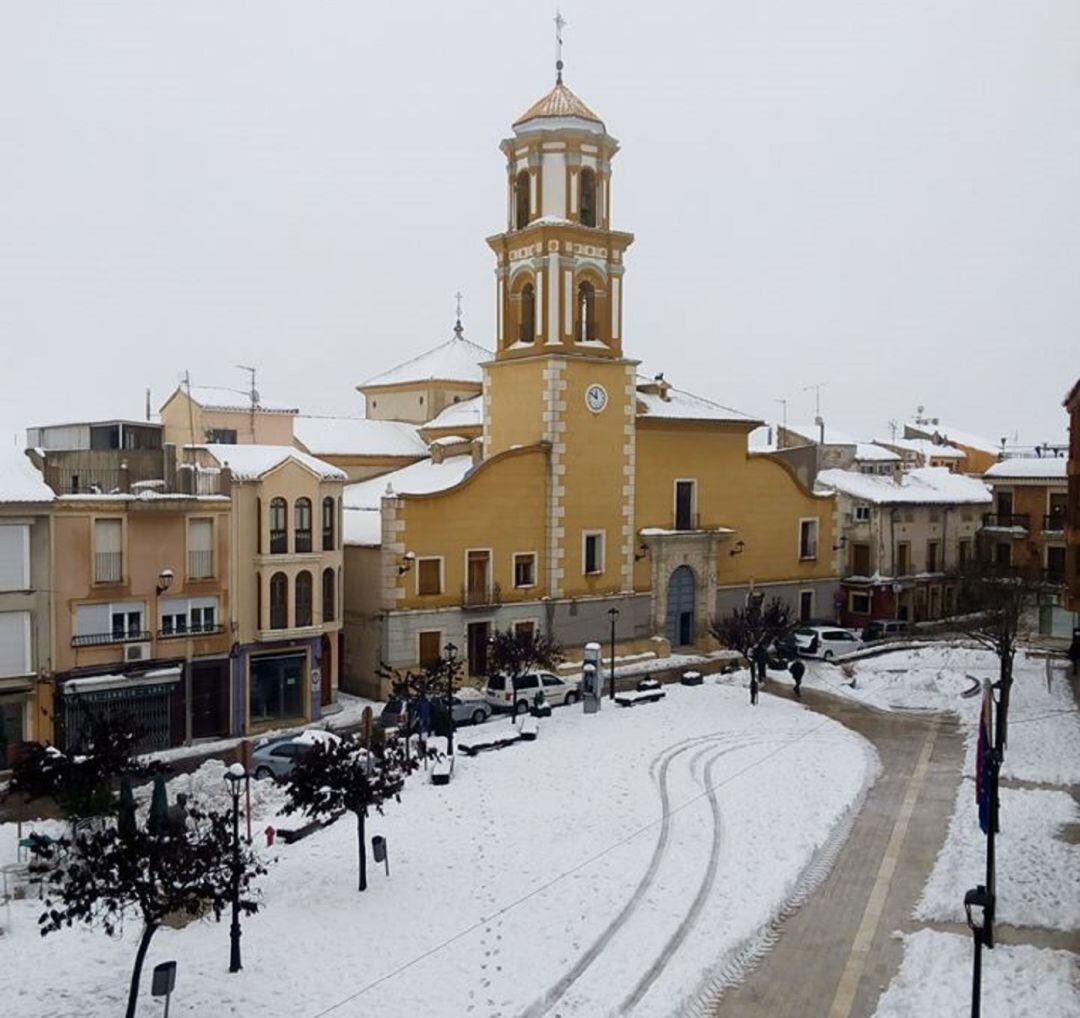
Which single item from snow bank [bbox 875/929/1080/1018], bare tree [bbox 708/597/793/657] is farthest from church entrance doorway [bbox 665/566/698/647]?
snow bank [bbox 875/929/1080/1018]

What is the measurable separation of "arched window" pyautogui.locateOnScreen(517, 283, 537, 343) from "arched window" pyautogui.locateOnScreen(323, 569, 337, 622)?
1433 cm

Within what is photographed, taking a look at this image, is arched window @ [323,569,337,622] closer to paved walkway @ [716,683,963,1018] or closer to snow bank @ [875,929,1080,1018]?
paved walkway @ [716,683,963,1018]

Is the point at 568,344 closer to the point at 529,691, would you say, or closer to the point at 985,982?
the point at 529,691

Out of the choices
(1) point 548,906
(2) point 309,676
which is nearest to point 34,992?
(1) point 548,906

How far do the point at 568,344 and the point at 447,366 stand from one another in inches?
504

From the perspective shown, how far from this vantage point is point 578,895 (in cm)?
1895

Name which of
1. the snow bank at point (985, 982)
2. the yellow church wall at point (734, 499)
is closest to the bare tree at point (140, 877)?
the snow bank at point (985, 982)

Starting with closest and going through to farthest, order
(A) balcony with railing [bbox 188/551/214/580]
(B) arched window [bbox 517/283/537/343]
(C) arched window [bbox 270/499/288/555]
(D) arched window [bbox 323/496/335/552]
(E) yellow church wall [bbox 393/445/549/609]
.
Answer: (A) balcony with railing [bbox 188/551/214/580], (C) arched window [bbox 270/499/288/555], (D) arched window [bbox 323/496/335/552], (E) yellow church wall [bbox 393/445/549/609], (B) arched window [bbox 517/283/537/343]

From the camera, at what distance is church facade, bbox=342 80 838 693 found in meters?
40.2

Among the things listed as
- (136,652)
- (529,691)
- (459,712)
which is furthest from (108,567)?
(529,691)

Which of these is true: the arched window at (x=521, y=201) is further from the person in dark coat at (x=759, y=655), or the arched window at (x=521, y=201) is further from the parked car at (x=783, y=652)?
the person in dark coat at (x=759, y=655)

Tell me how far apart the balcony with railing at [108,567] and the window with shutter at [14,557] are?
1.80m

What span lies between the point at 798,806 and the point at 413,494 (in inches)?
756

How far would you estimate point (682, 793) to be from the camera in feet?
83.1
